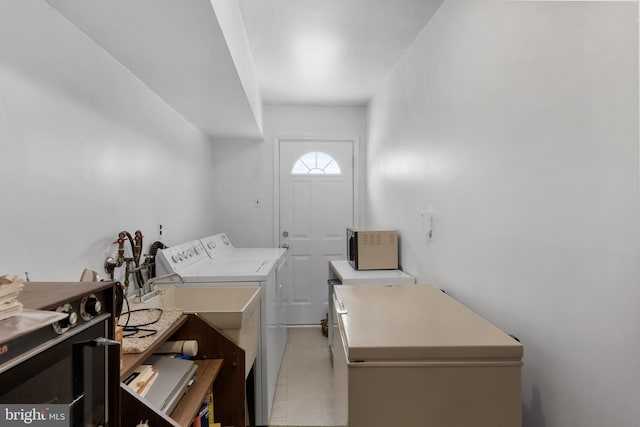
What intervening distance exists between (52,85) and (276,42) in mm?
1515

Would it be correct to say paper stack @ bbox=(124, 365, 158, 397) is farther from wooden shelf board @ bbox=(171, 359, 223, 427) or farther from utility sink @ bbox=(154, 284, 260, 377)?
utility sink @ bbox=(154, 284, 260, 377)

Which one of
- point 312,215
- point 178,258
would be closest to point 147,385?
point 178,258

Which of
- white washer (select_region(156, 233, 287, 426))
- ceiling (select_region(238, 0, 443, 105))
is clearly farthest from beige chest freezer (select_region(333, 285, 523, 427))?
ceiling (select_region(238, 0, 443, 105))

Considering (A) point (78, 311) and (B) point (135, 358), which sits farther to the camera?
(B) point (135, 358)

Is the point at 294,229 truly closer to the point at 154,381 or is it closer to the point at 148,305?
the point at 148,305

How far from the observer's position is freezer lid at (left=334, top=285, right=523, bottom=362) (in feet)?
3.25

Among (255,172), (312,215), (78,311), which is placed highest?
(255,172)

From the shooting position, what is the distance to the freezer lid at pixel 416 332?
0.99 metres

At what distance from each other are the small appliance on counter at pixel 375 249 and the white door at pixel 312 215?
1178mm

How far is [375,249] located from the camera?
2.63 m

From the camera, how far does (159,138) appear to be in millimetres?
2238

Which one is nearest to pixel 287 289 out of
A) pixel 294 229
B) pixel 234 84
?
pixel 294 229

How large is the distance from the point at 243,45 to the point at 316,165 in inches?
72.8

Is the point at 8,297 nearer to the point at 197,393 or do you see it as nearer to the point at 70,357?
the point at 70,357
